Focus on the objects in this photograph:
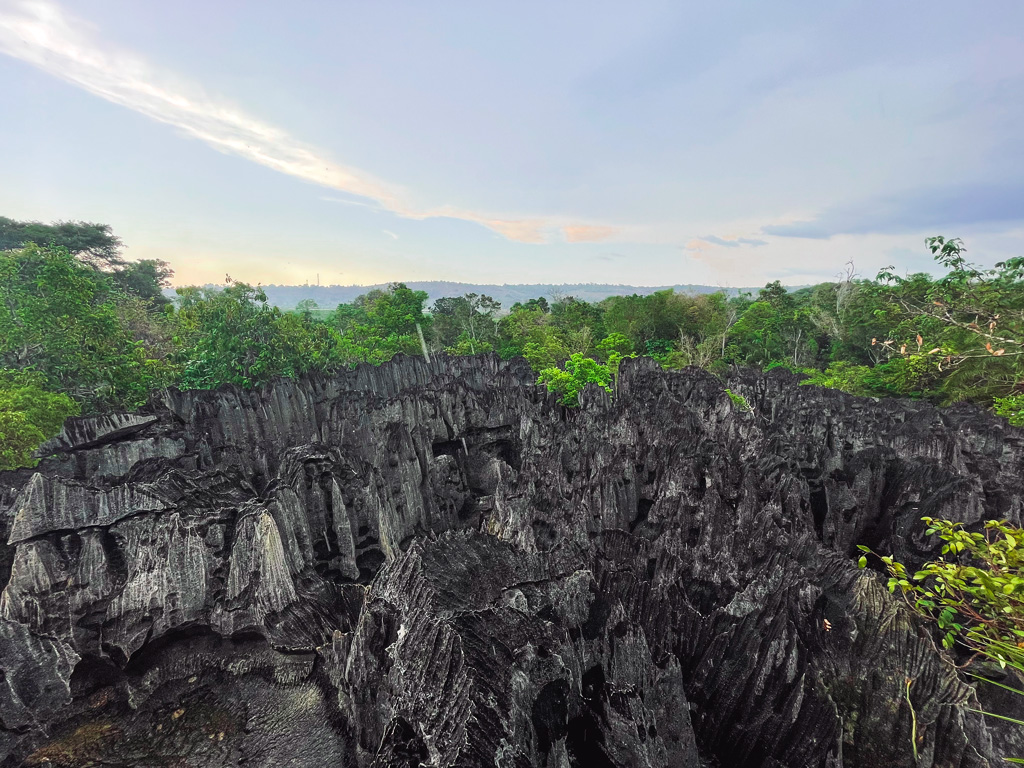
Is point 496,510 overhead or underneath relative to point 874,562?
overhead

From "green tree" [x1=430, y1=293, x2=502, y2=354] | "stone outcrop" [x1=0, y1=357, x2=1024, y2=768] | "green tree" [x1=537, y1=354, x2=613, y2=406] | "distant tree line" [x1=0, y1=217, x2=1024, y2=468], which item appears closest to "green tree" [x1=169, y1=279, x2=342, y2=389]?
"distant tree line" [x1=0, y1=217, x2=1024, y2=468]

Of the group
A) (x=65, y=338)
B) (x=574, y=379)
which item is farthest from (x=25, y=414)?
(x=574, y=379)

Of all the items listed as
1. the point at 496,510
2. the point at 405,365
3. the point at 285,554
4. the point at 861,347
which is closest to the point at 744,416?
the point at 496,510

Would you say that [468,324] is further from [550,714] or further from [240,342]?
[550,714]

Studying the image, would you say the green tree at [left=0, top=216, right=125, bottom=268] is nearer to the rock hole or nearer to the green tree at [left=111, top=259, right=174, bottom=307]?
the green tree at [left=111, top=259, right=174, bottom=307]

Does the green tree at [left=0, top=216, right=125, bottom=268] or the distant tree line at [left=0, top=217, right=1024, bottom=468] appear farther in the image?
the green tree at [left=0, top=216, right=125, bottom=268]

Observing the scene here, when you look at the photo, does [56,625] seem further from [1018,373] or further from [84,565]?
[1018,373]

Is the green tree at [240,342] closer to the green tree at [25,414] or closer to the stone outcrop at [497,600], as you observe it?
the green tree at [25,414]
